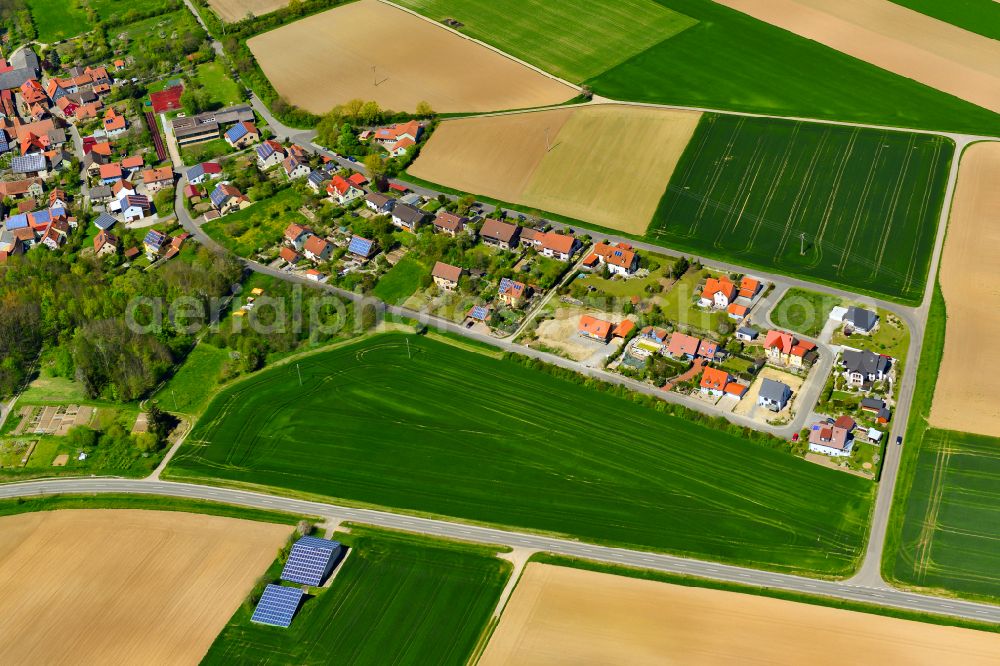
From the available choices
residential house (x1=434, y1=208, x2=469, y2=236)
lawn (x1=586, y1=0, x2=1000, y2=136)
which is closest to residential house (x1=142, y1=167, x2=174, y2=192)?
residential house (x1=434, y1=208, x2=469, y2=236)

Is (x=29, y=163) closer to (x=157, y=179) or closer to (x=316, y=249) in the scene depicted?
(x=157, y=179)

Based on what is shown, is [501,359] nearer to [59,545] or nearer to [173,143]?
[59,545]

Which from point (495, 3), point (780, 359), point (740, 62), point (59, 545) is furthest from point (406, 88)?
point (59, 545)

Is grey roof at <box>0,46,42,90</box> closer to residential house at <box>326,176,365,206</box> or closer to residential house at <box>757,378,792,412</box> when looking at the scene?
residential house at <box>326,176,365,206</box>

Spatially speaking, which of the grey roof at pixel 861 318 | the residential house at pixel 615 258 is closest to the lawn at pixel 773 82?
the residential house at pixel 615 258

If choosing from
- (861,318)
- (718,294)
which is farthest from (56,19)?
(861,318)
